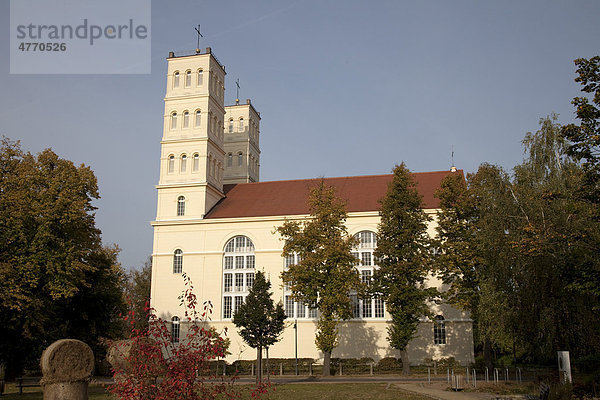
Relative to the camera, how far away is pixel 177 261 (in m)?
49.1

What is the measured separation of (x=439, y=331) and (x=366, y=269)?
25.4 feet

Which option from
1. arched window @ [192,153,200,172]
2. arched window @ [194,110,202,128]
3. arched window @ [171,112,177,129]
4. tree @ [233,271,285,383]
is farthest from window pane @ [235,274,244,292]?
arched window @ [171,112,177,129]

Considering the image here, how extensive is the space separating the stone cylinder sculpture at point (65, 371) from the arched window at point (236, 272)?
121ft

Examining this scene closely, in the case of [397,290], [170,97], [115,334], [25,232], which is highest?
[170,97]

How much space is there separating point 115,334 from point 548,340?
30.7m

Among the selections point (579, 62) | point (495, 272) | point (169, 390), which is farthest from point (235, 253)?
point (169, 390)

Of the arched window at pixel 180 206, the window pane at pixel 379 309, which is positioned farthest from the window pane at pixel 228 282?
the window pane at pixel 379 309

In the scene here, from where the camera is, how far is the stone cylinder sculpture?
912 centimetres

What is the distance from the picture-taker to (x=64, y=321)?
36188 millimetres

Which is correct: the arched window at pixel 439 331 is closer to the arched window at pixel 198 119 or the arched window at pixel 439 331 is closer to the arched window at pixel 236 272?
the arched window at pixel 236 272

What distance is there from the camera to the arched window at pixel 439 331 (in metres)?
42.7

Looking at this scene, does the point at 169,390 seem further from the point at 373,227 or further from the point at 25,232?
the point at 373,227

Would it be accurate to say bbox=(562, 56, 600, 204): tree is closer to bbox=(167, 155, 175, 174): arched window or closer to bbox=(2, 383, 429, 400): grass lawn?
bbox=(2, 383, 429, 400): grass lawn

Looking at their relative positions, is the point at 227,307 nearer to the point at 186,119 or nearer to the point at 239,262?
the point at 239,262
